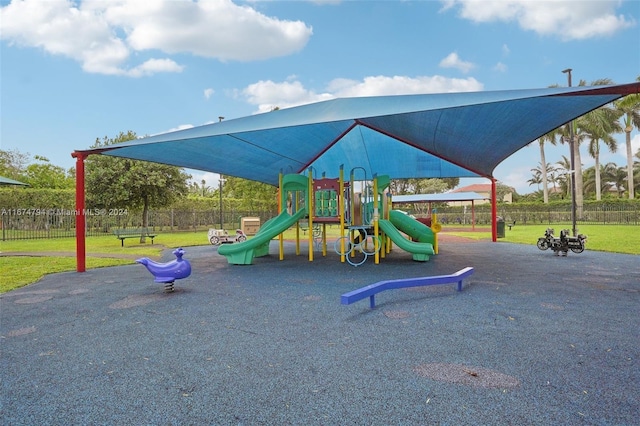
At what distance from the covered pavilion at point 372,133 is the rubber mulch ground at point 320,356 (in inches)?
111

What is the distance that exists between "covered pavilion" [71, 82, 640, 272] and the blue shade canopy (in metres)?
0.02

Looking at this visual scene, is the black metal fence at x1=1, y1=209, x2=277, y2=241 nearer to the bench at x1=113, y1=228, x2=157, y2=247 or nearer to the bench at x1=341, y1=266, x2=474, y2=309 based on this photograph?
the bench at x1=113, y1=228, x2=157, y2=247

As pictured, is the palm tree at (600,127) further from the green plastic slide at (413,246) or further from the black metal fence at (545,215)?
the green plastic slide at (413,246)

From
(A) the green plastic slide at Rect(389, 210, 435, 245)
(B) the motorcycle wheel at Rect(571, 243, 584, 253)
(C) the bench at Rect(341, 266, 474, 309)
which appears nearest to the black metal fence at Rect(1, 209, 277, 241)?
(A) the green plastic slide at Rect(389, 210, 435, 245)

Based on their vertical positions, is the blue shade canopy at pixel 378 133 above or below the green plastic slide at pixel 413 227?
above

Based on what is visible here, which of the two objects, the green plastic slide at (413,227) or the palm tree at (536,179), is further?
the palm tree at (536,179)

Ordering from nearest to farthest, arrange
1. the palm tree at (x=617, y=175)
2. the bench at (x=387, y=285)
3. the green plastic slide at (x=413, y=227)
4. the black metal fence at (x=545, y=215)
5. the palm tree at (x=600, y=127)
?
1. the bench at (x=387, y=285)
2. the green plastic slide at (x=413, y=227)
3. the black metal fence at (x=545, y=215)
4. the palm tree at (x=600, y=127)
5. the palm tree at (x=617, y=175)

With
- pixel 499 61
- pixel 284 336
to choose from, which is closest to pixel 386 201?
pixel 499 61

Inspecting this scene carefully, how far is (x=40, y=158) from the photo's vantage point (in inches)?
1517

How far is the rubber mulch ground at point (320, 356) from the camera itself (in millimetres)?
2207

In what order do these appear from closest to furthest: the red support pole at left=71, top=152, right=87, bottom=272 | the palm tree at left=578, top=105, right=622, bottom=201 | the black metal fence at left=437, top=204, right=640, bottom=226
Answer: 1. the red support pole at left=71, top=152, right=87, bottom=272
2. the black metal fence at left=437, top=204, right=640, bottom=226
3. the palm tree at left=578, top=105, right=622, bottom=201

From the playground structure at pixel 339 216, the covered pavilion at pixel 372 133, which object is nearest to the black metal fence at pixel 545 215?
the covered pavilion at pixel 372 133

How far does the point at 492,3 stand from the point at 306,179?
236 inches

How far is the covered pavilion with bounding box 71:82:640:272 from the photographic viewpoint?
5.45m
